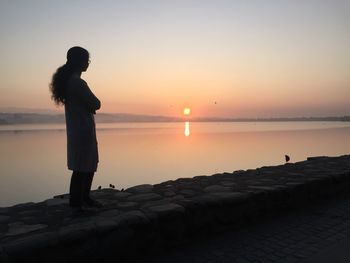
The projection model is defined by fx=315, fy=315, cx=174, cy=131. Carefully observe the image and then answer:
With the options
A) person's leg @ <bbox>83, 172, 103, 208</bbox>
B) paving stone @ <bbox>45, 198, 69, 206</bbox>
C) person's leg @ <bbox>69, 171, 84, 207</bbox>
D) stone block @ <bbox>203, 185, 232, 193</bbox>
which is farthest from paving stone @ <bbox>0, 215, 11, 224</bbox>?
stone block @ <bbox>203, 185, 232, 193</bbox>

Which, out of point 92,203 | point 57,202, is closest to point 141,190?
point 92,203

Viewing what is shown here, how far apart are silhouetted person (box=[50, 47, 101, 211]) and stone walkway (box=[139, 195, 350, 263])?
130 centimetres

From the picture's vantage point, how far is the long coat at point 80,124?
3.89m

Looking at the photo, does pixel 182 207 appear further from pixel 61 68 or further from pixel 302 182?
pixel 302 182

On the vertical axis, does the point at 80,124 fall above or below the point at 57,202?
above

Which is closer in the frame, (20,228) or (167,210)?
(20,228)

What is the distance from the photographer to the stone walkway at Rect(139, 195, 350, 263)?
3.62m

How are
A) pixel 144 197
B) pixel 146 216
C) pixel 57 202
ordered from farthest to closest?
pixel 144 197 < pixel 57 202 < pixel 146 216

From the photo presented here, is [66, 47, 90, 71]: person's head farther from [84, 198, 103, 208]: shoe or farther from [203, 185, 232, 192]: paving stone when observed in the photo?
[203, 185, 232, 192]: paving stone

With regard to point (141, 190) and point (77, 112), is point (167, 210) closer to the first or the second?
point (141, 190)

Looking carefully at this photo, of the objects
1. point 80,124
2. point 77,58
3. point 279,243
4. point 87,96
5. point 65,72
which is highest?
point 77,58

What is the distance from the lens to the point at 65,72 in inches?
157

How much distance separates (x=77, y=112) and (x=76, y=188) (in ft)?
3.18

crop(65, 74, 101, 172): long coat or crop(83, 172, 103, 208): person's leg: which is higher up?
crop(65, 74, 101, 172): long coat
